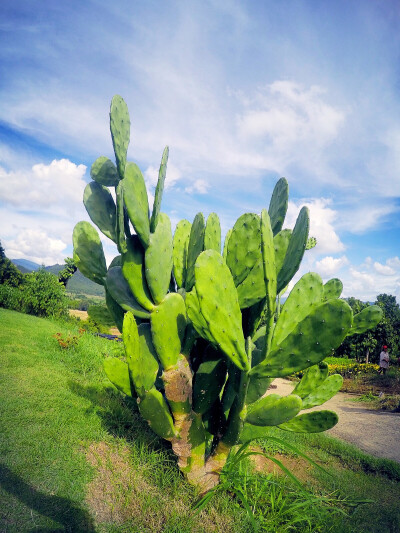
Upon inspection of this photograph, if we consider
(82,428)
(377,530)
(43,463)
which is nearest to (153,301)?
(43,463)

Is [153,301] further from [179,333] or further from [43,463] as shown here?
[43,463]

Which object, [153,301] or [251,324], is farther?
[251,324]

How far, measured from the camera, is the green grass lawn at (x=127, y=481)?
6.53ft

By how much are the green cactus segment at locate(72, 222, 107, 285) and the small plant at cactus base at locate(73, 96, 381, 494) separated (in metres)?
Result: 0.29

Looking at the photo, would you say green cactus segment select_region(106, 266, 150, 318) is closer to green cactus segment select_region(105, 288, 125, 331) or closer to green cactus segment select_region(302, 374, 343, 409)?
green cactus segment select_region(105, 288, 125, 331)

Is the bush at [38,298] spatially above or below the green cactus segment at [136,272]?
below

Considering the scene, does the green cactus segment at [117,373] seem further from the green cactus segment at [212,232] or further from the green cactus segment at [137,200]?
the green cactus segment at [212,232]

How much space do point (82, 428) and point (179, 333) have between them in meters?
1.65

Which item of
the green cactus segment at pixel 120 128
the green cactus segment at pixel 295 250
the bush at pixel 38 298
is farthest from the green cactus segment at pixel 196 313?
the bush at pixel 38 298

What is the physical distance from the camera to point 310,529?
2.04m

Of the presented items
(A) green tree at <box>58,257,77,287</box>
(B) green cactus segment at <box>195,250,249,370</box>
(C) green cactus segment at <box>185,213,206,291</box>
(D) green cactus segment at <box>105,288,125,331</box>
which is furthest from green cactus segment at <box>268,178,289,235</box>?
(A) green tree at <box>58,257,77,287</box>

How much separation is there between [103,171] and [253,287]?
137 cm

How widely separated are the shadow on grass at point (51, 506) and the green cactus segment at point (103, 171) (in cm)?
208

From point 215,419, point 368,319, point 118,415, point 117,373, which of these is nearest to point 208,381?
point 215,419
